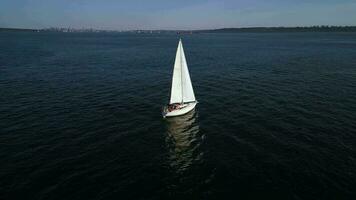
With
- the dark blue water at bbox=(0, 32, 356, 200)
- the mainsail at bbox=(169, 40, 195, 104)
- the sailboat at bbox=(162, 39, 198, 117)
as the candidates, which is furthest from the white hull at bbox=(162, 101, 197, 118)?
the mainsail at bbox=(169, 40, 195, 104)

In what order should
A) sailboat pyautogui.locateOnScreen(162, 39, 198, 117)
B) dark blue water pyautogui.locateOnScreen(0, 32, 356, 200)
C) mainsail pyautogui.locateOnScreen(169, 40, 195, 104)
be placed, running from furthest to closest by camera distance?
Result: mainsail pyautogui.locateOnScreen(169, 40, 195, 104)
sailboat pyautogui.locateOnScreen(162, 39, 198, 117)
dark blue water pyautogui.locateOnScreen(0, 32, 356, 200)

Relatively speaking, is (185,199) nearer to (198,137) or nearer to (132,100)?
(198,137)

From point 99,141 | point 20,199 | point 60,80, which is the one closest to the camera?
point 20,199

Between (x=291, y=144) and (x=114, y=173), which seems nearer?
(x=114, y=173)

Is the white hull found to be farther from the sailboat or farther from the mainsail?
the mainsail

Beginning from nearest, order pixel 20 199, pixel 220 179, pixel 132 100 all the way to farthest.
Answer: pixel 20 199
pixel 220 179
pixel 132 100

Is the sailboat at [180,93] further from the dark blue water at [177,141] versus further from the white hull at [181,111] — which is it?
the dark blue water at [177,141]

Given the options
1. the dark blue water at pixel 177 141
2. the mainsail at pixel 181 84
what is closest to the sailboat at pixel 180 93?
the mainsail at pixel 181 84

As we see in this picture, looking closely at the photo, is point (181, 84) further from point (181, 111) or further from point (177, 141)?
point (177, 141)

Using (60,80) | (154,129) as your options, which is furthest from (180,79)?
(60,80)
